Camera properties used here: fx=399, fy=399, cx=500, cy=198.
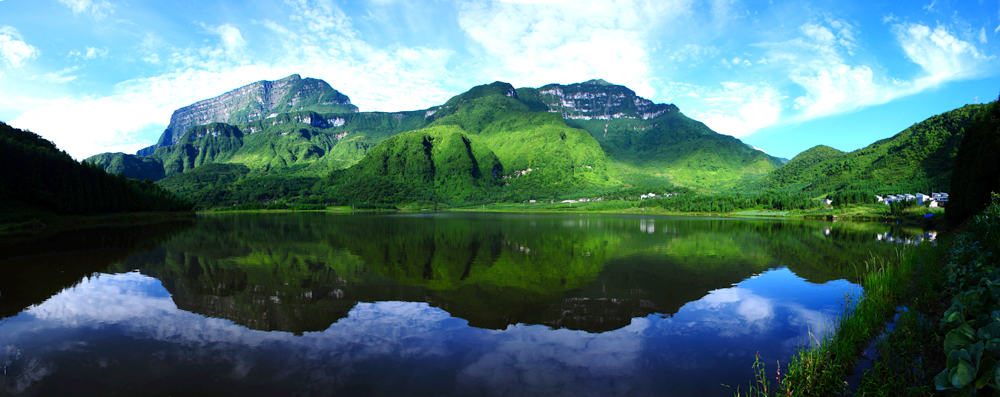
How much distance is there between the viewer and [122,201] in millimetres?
57281

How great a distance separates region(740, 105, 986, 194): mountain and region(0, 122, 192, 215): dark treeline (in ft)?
526

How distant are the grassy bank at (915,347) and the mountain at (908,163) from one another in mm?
122846

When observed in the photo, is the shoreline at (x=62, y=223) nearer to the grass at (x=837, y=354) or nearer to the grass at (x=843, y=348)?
the grass at (x=837, y=354)

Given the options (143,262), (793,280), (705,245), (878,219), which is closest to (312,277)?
(143,262)

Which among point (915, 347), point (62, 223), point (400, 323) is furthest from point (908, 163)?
point (62, 223)

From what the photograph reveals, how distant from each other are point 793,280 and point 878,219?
76.8 m

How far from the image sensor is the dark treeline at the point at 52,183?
42.6 meters

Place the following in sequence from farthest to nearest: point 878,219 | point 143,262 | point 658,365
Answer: point 878,219 < point 143,262 < point 658,365

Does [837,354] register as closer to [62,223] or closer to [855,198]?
[62,223]

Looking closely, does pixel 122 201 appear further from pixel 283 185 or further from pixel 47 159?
pixel 283 185

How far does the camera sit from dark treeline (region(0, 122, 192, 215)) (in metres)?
42.6

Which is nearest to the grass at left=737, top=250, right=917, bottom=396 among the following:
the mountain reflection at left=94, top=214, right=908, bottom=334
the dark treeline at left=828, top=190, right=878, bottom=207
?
the mountain reflection at left=94, top=214, right=908, bottom=334

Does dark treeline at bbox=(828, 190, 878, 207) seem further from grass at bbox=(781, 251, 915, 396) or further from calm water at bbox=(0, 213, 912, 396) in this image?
grass at bbox=(781, 251, 915, 396)

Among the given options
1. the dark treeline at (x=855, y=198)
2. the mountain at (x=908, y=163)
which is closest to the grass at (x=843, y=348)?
the dark treeline at (x=855, y=198)
